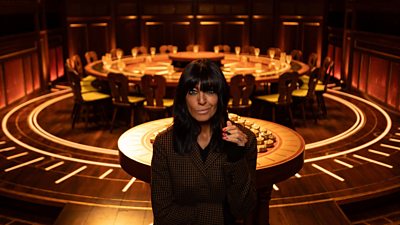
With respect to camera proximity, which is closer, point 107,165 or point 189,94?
point 189,94

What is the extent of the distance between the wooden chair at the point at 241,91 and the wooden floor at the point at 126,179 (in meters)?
0.95

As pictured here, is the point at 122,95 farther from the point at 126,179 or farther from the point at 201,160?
the point at 201,160

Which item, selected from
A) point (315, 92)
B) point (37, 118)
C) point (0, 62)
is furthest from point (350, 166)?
point (0, 62)

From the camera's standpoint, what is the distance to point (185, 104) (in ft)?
6.38

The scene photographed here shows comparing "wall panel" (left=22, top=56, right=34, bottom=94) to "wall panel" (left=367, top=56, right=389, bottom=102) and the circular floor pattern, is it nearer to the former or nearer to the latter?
the circular floor pattern

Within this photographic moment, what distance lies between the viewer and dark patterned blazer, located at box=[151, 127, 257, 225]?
1.91 metres

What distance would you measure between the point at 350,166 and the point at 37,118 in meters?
4.67

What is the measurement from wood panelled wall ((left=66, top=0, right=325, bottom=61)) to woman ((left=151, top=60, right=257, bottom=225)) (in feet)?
30.4

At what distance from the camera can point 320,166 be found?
203 inches

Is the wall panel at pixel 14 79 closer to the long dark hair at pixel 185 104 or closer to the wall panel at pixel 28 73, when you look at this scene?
the wall panel at pixel 28 73

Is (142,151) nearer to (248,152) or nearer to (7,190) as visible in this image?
(248,152)

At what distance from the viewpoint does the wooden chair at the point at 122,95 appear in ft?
20.6

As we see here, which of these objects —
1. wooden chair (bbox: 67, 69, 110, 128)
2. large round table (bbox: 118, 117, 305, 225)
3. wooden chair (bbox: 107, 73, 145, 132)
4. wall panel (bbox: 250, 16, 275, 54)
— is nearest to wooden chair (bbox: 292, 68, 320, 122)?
wooden chair (bbox: 107, 73, 145, 132)

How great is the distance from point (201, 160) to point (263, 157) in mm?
1035
